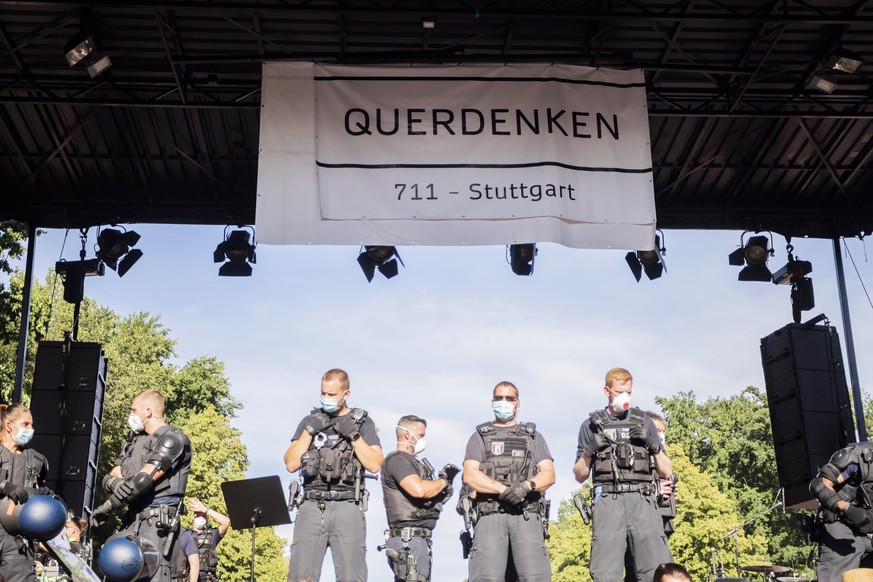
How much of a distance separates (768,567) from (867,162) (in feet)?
19.1

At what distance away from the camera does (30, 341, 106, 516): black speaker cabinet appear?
1259 cm

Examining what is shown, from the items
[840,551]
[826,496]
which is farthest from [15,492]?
[840,551]

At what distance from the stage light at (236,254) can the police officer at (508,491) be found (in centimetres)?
577

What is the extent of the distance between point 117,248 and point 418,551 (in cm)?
670

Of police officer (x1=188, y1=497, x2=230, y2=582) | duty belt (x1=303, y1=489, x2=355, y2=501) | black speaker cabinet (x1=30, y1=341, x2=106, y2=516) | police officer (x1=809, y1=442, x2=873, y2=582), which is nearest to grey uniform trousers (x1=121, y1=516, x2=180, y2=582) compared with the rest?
duty belt (x1=303, y1=489, x2=355, y2=501)

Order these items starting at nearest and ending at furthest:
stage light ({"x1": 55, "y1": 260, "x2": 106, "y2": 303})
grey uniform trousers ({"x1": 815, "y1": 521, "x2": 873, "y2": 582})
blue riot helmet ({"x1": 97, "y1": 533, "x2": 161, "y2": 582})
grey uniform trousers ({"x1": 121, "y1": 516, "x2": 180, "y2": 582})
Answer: blue riot helmet ({"x1": 97, "y1": 533, "x2": 161, "y2": 582}) < grey uniform trousers ({"x1": 121, "y1": 516, "x2": 180, "y2": 582}) < grey uniform trousers ({"x1": 815, "y1": 521, "x2": 873, "y2": 582}) < stage light ({"x1": 55, "y1": 260, "x2": 106, "y2": 303})

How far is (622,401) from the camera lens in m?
8.27

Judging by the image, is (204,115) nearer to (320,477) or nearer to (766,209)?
(320,477)

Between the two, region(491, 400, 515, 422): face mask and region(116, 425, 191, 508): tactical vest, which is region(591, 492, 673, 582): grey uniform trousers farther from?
region(116, 425, 191, 508): tactical vest

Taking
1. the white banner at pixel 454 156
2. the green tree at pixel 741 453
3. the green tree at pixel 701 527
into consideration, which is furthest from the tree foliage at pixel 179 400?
the white banner at pixel 454 156

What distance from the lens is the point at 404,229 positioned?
991cm

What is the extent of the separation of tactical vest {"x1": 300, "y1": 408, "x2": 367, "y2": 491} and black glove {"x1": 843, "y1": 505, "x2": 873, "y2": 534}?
180 inches

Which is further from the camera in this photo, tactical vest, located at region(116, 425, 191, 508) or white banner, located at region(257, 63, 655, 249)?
white banner, located at region(257, 63, 655, 249)

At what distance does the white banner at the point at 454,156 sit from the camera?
32.5 ft
